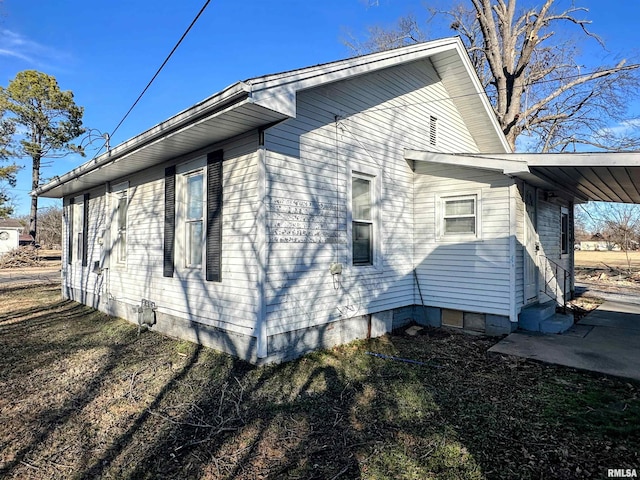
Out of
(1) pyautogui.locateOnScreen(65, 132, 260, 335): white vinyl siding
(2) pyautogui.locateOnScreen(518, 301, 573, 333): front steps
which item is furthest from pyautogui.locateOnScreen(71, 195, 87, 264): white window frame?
(2) pyautogui.locateOnScreen(518, 301, 573, 333): front steps

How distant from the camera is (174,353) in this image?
5.57 meters

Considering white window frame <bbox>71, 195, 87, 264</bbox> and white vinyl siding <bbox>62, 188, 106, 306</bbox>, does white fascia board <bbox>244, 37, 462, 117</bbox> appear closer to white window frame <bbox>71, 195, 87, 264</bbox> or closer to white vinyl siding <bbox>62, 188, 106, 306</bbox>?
white vinyl siding <bbox>62, 188, 106, 306</bbox>

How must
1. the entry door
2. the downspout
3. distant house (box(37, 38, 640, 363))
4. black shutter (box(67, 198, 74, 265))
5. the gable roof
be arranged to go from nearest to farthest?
the gable roof → distant house (box(37, 38, 640, 363)) → the downspout → the entry door → black shutter (box(67, 198, 74, 265))

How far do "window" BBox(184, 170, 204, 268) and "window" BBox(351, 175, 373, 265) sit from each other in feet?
8.50

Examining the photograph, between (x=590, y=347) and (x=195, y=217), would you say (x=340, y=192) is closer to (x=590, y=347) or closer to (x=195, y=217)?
(x=195, y=217)

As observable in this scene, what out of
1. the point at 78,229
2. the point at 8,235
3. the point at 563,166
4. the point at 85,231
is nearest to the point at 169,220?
the point at 85,231

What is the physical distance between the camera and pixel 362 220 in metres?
6.47

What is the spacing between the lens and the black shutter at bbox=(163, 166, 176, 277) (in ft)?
21.0

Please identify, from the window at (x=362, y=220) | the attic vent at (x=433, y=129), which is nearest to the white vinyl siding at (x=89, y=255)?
the window at (x=362, y=220)

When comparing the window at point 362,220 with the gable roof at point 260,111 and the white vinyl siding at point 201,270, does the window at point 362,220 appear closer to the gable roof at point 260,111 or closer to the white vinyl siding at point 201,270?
the gable roof at point 260,111

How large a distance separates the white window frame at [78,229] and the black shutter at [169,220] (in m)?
5.12

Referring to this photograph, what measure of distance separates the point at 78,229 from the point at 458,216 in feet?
33.9

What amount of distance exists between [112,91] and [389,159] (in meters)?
11.2

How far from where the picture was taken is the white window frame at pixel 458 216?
6790 mm
